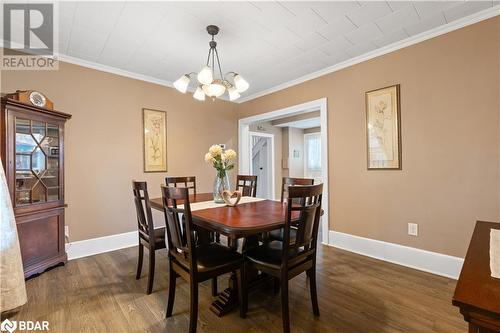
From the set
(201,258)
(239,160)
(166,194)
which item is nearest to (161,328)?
(201,258)

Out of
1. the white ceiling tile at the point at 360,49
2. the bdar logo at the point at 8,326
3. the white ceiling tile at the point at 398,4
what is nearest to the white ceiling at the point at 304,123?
the white ceiling tile at the point at 360,49

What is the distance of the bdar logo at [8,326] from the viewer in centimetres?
163

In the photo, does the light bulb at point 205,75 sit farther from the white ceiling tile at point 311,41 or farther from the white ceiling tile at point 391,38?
the white ceiling tile at point 391,38

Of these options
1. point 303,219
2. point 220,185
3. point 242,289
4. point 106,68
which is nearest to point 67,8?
point 106,68

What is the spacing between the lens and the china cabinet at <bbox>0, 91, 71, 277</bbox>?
87.2 inches

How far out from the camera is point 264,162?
6445 millimetres

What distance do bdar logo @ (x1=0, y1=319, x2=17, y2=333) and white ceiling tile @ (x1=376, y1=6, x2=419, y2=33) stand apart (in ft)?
12.7

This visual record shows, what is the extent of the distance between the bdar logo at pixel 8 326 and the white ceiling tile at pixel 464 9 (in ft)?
13.9

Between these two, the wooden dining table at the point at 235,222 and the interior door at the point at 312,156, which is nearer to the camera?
the wooden dining table at the point at 235,222

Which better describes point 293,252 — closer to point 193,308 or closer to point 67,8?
point 193,308

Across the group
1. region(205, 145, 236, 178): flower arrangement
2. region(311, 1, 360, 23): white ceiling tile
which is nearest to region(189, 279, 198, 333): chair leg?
region(205, 145, 236, 178): flower arrangement

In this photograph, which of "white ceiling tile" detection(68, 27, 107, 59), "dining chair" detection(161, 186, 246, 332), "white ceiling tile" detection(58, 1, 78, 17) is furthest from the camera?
"white ceiling tile" detection(68, 27, 107, 59)

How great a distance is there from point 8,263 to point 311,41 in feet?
11.2

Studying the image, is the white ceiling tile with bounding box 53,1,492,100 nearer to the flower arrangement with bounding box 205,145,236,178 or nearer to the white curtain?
the flower arrangement with bounding box 205,145,236,178
